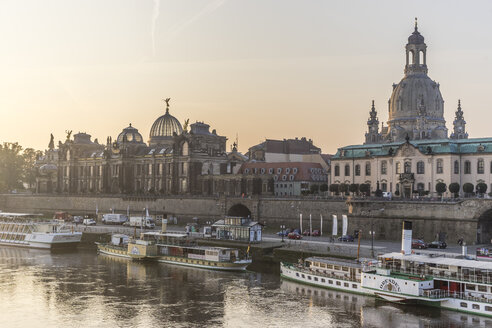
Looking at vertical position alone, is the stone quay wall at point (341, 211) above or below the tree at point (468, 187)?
below

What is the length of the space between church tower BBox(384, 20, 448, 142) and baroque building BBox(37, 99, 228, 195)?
37.5 m

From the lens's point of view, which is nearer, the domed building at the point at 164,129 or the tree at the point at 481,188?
the tree at the point at 481,188

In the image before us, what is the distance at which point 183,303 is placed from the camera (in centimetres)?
4944

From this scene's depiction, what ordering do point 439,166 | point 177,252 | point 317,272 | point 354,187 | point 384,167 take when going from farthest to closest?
point 384,167 < point 354,187 < point 439,166 < point 177,252 < point 317,272

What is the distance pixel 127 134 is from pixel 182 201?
3607 centimetres

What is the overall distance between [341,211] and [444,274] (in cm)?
3832

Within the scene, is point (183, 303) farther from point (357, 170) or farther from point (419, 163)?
point (357, 170)

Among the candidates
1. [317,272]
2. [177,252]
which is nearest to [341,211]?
[177,252]

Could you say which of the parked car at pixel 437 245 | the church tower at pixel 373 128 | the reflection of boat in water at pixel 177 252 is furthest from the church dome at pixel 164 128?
the parked car at pixel 437 245

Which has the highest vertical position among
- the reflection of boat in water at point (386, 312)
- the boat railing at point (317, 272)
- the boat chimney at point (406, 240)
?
the boat chimney at point (406, 240)

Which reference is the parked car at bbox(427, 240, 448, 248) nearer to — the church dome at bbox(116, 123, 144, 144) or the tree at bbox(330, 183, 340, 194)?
the tree at bbox(330, 183, 340, 194)

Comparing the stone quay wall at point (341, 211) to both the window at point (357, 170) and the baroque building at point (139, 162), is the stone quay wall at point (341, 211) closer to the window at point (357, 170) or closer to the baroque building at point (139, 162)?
the baroque building at point (139, 162)

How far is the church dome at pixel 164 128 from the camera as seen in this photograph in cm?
14825

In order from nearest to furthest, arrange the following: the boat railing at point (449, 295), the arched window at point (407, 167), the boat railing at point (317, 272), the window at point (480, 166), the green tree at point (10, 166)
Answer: the boat railing at point (449, 295), the boat railing at point (317, 272), the window at point (480, 166), the arched window at point (407, 167), the green tree at point (10, 166)
